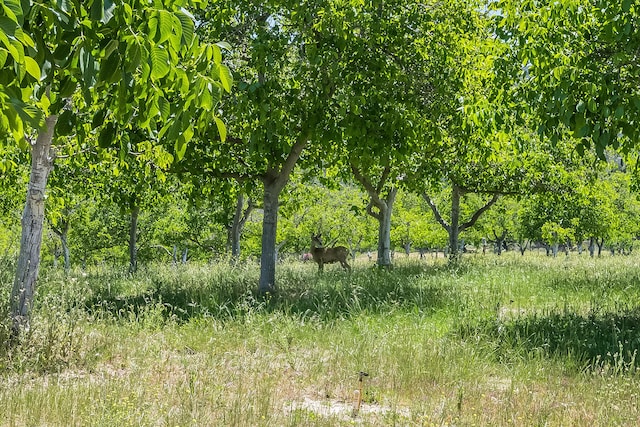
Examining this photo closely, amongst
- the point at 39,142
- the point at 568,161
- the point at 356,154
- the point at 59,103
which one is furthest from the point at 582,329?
the point at 568,161

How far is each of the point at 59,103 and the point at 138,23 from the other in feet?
4.05

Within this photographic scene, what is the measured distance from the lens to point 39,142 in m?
6.91

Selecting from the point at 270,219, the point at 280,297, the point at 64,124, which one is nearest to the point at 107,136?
the point at 64,124

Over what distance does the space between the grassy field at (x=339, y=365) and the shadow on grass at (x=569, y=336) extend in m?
0.03

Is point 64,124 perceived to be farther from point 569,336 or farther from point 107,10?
point 569,336

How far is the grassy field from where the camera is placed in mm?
4672

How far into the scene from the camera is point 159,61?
2.43 m

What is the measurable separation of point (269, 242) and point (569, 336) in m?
6.27

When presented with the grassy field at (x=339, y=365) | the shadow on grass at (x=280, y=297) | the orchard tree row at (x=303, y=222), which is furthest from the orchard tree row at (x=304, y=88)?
the orchard tree row at (x=303, y=222)

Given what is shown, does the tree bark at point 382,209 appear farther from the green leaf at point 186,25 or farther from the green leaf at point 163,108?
the green leaf at point 186,25

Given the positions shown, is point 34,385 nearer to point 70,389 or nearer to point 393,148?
point 70,389

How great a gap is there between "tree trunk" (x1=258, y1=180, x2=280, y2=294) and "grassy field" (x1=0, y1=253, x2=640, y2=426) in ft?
4.19

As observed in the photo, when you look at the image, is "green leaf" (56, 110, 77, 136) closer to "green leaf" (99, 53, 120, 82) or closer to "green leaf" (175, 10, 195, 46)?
"green leaf" (99, 53, 120, 82)

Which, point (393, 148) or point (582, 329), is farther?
point (393, 148)
